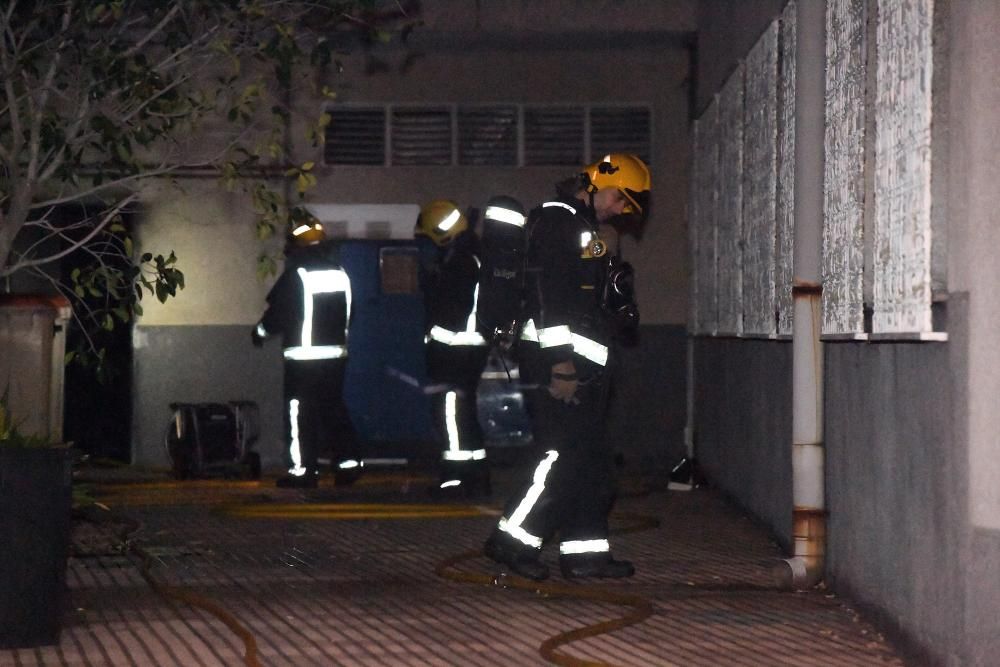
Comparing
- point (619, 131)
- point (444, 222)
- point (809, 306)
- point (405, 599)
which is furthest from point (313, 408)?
point (809, 306)

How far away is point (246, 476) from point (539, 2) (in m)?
4.98

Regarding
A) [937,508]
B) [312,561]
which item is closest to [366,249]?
[312,561]

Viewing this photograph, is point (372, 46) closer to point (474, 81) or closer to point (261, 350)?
point (474, 81)

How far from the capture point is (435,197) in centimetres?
1491

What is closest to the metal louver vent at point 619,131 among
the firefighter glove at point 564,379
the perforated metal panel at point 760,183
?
the perforated metal panel at point 760,183

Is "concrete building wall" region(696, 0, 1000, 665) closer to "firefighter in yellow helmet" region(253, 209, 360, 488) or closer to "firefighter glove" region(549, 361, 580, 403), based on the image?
"firefighter glove" region(549, 361, 580, 403)

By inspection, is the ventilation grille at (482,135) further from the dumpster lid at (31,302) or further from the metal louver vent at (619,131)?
the dumpster lid at (31,302)

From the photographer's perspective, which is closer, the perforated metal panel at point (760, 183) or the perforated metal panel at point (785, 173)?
the perforated metal panel at point (785, 173)

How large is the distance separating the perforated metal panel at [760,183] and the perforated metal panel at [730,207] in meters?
0.25

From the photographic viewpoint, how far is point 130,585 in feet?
25.0

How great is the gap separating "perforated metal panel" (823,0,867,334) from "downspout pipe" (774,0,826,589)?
0.20 meters

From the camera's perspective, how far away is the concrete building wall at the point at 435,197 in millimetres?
14766

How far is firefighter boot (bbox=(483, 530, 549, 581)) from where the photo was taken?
7648 millimetres

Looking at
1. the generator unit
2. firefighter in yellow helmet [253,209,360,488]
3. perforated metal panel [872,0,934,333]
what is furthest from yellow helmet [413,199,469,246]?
perforated metal panel [872,0,934,333]
